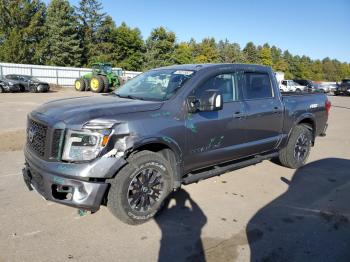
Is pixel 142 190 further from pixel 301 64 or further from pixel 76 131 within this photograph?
pixel 301 64

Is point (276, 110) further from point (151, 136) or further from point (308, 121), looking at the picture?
point (151, 136)

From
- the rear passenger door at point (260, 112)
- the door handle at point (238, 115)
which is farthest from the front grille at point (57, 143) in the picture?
the rear passenger door at point (260, 112)

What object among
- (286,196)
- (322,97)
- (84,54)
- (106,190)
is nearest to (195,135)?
(106,190)

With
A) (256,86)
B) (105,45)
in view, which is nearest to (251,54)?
(105,45)

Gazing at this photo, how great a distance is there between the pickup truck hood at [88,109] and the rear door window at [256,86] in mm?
1776

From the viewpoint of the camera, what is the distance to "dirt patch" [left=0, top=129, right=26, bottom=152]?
25.6 ft

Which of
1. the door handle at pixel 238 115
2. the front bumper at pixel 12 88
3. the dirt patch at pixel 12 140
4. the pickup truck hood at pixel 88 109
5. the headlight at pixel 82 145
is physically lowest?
the dirt patch at pixel 12 140

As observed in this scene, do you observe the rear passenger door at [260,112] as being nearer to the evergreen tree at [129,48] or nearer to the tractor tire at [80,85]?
the tractor tire at [80,85]

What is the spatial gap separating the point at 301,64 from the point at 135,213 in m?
109

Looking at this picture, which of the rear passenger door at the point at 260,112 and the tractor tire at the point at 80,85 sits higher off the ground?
the tractor tire at the point at 80,85

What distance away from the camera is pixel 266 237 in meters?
3.93

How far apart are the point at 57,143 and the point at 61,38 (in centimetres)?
5321

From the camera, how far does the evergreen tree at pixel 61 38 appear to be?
5250cm

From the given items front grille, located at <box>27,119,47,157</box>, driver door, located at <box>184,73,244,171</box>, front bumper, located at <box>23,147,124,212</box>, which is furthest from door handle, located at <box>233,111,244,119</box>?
front grille, located at <box>27,119,47,157</box>
